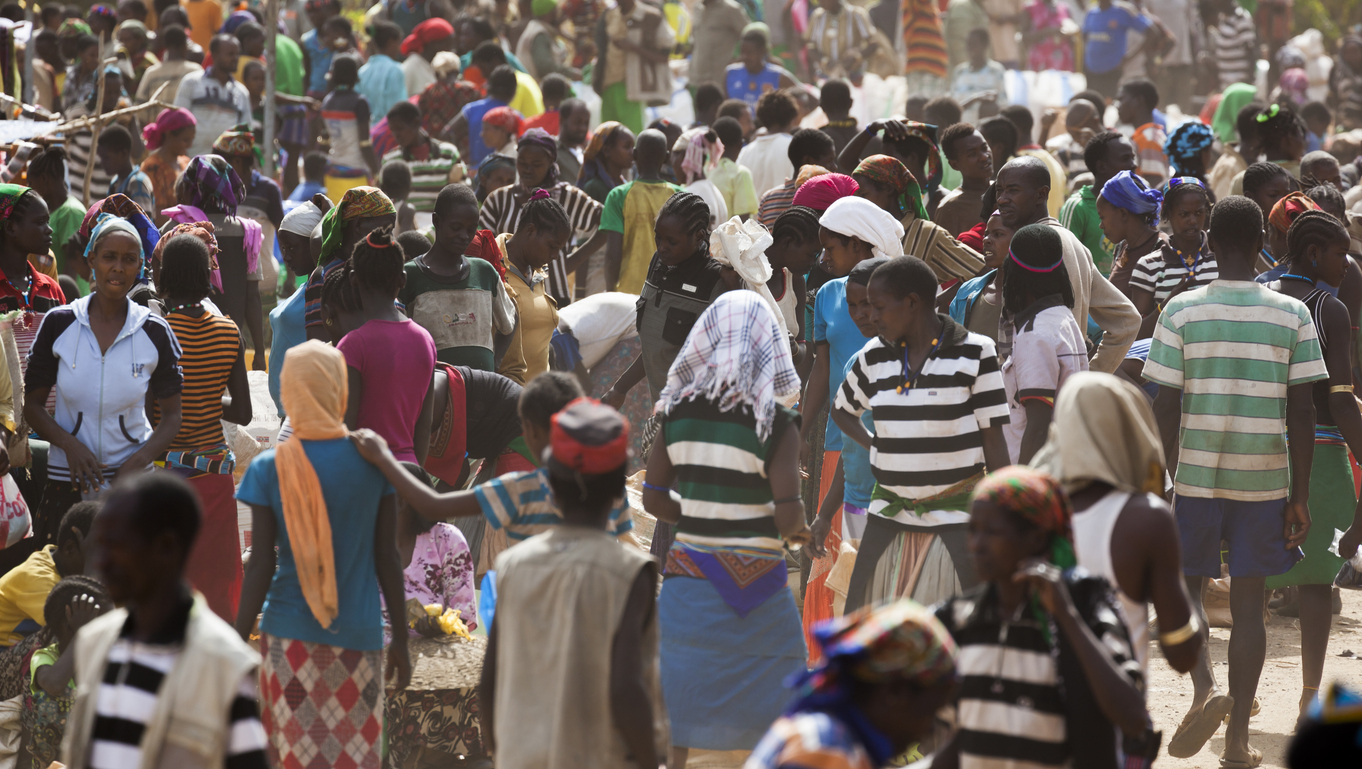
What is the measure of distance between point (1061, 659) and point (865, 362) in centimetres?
215

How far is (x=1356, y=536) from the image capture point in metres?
6.09

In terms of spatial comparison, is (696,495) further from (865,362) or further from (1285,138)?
(1285,138)

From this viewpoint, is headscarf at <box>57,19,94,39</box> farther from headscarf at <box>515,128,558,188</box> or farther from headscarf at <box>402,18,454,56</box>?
headscarf at <box>515,128,558,188</box>

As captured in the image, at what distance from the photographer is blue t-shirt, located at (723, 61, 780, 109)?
48.7ft

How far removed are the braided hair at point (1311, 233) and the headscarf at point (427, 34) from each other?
37.6 feet

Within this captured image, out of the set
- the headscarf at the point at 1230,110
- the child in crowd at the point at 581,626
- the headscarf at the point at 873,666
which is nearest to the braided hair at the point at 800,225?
the child in crowd at the point at 581,626

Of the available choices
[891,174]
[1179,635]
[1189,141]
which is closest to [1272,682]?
[891,174]

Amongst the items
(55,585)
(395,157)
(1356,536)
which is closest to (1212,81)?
(395,157)

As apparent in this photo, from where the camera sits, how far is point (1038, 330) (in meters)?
5.44

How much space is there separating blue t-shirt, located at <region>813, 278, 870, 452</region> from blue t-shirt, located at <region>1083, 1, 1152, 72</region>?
13.5 metres

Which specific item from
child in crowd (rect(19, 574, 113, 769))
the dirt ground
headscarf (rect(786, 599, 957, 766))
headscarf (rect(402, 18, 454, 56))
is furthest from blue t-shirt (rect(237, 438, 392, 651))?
headscarf (rect(402, 18, 454, 56))

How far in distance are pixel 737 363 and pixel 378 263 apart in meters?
1.57

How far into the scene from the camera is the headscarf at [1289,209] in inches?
270

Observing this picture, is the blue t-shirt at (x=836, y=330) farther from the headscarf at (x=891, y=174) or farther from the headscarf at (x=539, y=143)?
the headscarf at (x=539, y=143)
